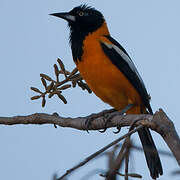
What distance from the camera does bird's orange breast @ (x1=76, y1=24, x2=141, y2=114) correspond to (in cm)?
414

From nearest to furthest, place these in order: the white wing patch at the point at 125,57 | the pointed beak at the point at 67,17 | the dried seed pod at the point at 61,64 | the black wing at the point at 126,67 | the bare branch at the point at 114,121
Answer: the bare branch at the point at 114,121, the dried seed pod at the point at 61,64, the black wing at the point at 126,67, the white wing patch at the point at 125,57, the pointed beak at the point at 67,17

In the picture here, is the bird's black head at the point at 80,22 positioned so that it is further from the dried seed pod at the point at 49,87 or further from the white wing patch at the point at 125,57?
the dried seed pod at the point at 49,87

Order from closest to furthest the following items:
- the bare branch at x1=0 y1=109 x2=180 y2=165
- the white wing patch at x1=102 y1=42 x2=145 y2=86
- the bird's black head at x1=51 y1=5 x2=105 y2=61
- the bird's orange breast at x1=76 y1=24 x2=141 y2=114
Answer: the bare branch at x1=0 y1=109 x2=180 y2=165 < the bird's orange breast at x1=76 y1=24 x2=141 y2=114 < the white wing patch at x1=102 y1=42 x2=145 y2=86 < the bird's black head at x1=51 y1=5 x2=105 y2=61

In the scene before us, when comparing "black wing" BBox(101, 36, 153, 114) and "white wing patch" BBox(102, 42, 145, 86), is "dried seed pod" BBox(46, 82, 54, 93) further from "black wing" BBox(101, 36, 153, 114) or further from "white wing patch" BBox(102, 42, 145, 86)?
"white wing patch" BBox(102, 42, 145, 86)

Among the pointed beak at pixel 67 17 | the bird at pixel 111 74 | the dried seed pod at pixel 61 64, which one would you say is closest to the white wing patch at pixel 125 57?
the bird at pixel 111 74

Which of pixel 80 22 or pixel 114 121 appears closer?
pixel 114 121

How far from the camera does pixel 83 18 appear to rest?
196 inches

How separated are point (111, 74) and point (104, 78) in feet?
0.32

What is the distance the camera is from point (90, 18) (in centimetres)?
502

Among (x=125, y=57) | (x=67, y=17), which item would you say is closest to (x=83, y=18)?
(x=67, y=17)

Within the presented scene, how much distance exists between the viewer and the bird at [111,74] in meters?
4.15

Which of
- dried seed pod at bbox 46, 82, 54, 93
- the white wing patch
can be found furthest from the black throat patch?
dried seed pod at bbox 46, 82, 54, 93

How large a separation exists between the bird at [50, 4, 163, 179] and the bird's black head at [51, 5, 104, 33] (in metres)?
0.13

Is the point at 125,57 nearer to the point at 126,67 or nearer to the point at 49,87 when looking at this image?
the point at 126,67
